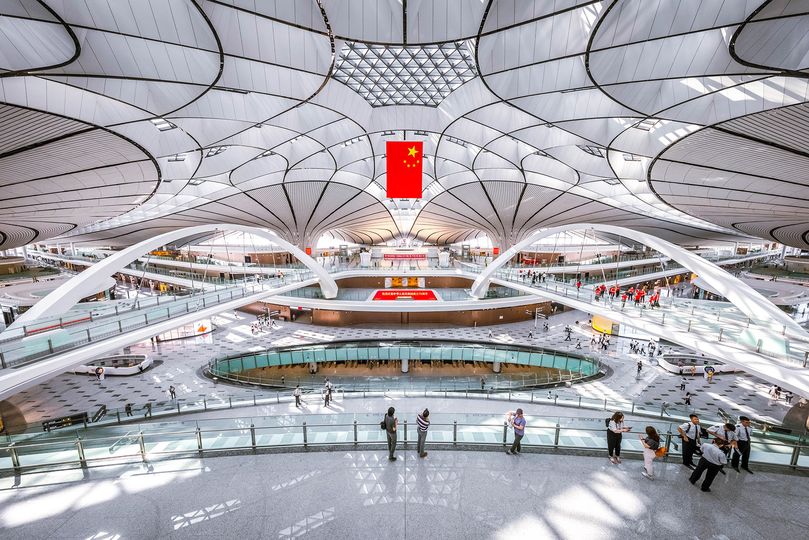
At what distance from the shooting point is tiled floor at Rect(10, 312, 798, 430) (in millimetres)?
19844

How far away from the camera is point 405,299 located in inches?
1378

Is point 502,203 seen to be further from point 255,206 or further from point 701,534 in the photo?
point 701,534

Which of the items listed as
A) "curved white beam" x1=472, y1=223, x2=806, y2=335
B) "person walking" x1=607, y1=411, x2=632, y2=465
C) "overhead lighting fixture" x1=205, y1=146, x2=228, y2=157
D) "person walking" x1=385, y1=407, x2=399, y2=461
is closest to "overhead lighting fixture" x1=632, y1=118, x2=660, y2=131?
"curved white beam" x1=472, y1=223, x2=806, y2=335

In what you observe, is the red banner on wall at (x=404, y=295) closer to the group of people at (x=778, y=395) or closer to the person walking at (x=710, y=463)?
the group of people at (x=778, y=395)

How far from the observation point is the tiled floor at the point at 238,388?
1984 centimetres

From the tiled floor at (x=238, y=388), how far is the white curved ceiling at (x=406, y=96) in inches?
457

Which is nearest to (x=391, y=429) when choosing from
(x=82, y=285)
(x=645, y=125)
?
(x=82, y=285)

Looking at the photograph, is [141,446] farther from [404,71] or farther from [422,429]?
[404,71]

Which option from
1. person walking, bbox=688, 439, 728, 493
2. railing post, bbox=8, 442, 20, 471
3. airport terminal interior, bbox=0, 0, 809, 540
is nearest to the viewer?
person walking, bbox=688, 439, 728, 493

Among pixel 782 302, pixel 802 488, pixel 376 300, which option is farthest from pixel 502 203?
pixel 802 488

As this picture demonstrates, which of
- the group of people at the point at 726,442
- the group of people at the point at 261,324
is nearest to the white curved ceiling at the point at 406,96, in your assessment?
the group of people at the point at 726,442

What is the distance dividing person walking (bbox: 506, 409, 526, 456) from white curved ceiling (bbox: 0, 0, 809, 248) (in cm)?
1013

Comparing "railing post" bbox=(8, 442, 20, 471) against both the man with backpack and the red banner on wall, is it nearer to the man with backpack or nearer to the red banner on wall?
→ the man with backpack

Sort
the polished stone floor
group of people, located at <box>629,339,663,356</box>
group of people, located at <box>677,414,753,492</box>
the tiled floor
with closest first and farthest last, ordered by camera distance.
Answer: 1. the polished stone floor
2. group of people, located at <box>677,414,753,492</box>
3. the tiled floor
4. group of people, located at <box>629,339,663,356</box>
